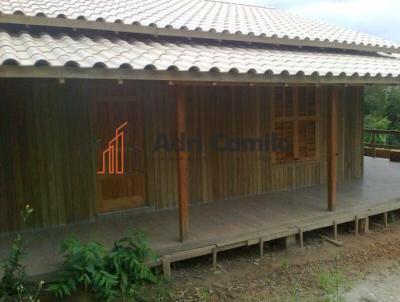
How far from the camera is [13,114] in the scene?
5.05 meters

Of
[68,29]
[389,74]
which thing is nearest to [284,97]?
[389,74]

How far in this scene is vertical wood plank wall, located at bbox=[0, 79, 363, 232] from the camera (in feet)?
16.8

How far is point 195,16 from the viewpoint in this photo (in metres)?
7.10

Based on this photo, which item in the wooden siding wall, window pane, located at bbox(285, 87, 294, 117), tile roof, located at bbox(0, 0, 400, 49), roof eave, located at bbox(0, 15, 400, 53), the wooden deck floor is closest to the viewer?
the wooden deck floor

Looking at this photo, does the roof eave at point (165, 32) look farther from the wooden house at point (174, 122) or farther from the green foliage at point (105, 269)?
the green foliage at point (105, 269)

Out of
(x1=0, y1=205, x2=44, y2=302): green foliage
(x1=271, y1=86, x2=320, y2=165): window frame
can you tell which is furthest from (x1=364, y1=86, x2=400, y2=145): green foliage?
(x1=0, y1=205, x2=44, y2=302): green foliage

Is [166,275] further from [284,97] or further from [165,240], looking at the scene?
[284,97]

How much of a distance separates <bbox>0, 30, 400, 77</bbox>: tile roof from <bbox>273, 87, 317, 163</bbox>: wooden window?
0.85 m

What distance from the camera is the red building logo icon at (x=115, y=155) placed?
5.73 m

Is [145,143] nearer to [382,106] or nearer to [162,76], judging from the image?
[162,76]

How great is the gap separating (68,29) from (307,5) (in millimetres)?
46740

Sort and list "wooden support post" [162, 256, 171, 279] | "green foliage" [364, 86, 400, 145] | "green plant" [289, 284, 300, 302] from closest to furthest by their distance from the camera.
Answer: "green plant" [289, 284, 300, 302], "wooden support post" [162, 256, 171, 279], "green foliage" [364, 86, 400, 145]

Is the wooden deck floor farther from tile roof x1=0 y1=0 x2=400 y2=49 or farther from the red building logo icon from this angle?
tile roof x1=0 y1=0 x2=400 y2=49

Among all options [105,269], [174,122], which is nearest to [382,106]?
[174,122]
